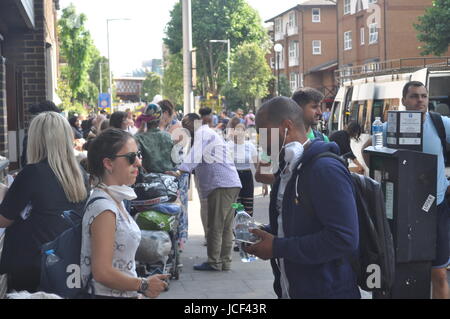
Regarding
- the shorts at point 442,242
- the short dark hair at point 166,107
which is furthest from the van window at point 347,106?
the shorts at point 442,242

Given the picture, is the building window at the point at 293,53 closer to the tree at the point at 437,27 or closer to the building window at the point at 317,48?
the building window at the point at 317,48

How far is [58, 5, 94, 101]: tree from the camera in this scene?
50719 millimetres

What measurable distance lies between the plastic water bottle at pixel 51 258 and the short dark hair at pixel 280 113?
1174 mm

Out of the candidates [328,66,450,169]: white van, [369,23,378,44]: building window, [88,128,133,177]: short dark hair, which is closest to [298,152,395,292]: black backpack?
[88,128,133,177]: short dark hair

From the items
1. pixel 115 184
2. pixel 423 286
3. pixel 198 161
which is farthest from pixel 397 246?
pixel 198 161

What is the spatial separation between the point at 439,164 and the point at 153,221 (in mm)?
2989

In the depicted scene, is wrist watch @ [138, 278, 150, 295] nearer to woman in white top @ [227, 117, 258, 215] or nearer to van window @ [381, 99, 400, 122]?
woman in white top @ [227, 117, 258, 215]

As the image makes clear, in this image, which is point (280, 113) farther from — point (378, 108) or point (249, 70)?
point (249, 70)

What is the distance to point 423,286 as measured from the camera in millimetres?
5328

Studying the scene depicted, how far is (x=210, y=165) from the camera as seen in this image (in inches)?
346

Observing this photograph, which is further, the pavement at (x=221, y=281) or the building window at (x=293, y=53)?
the building window at (x=293, y=53)

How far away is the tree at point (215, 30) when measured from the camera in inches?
2484

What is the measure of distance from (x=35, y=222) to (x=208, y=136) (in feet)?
15.7

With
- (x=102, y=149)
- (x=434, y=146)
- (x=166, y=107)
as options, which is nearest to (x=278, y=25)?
(x=166, y=107)
